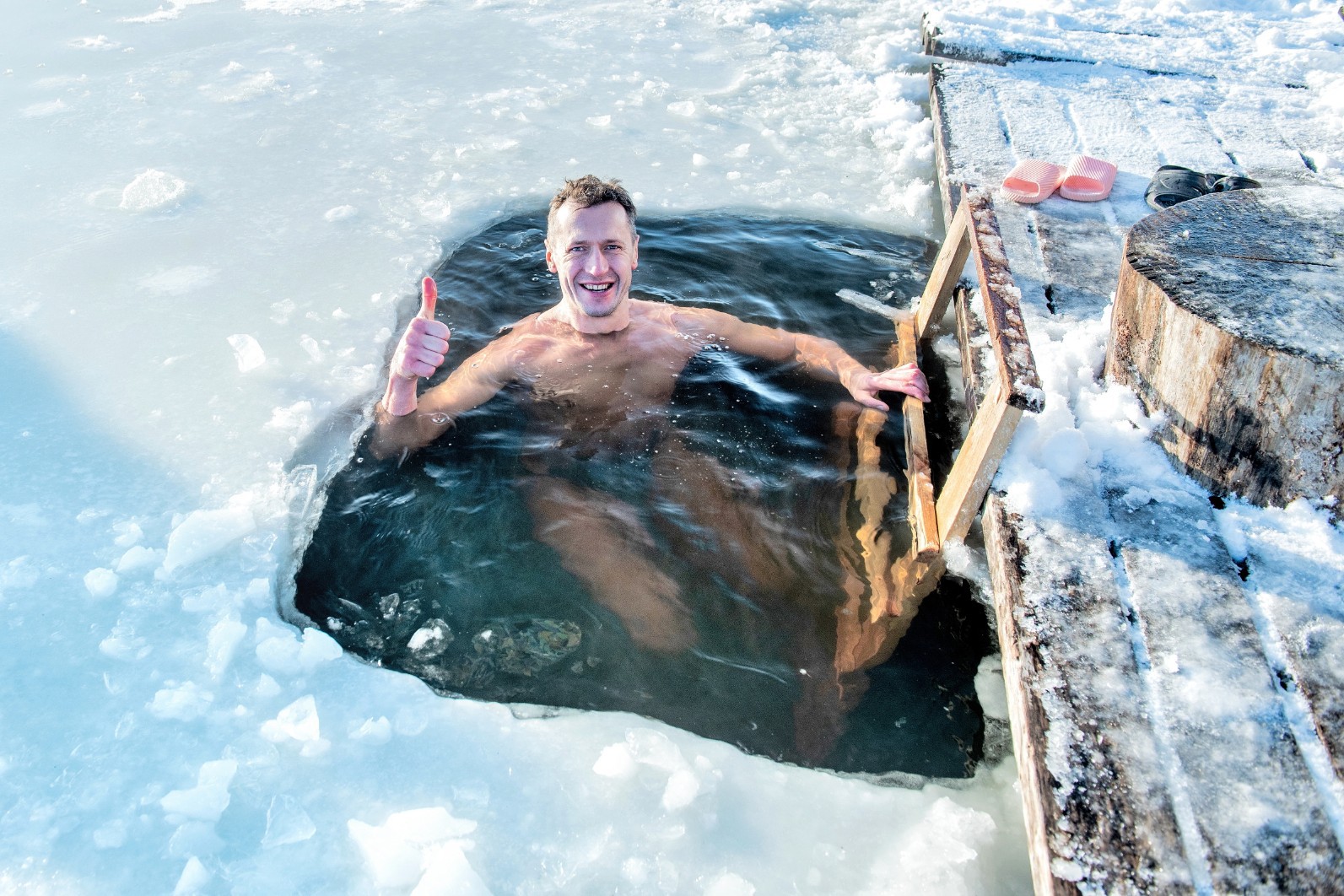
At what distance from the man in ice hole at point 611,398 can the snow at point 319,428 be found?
38 centimetres

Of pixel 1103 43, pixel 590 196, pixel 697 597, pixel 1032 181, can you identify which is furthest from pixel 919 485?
pixel 1103 43

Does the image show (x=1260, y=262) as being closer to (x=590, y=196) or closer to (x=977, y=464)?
(x=977, y=464)

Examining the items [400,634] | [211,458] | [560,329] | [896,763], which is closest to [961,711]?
[896,763]

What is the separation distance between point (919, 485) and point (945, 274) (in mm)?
1107

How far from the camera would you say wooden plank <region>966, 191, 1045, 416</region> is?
2.11 meters

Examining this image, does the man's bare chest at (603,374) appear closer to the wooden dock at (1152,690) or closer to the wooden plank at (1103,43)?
the wooden dock at (1152,690)

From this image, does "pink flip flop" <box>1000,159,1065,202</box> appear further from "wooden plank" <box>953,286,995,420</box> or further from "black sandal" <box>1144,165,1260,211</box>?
"wooden plank" <box>953,286,995,420</box>

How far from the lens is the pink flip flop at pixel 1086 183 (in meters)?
3.76

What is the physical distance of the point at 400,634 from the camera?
256 centimetres

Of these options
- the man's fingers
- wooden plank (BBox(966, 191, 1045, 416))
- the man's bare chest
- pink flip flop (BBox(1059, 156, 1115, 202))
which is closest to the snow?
wooden plank (BBox(966, 191, 1045, 416))

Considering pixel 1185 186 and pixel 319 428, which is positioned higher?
pixel 1185 186

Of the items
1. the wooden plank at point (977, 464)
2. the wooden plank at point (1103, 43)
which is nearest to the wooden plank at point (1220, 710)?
the wooden plank at point (977, 464)

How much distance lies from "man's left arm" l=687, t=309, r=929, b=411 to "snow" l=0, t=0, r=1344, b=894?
624 millimetres

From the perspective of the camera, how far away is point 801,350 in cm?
367
